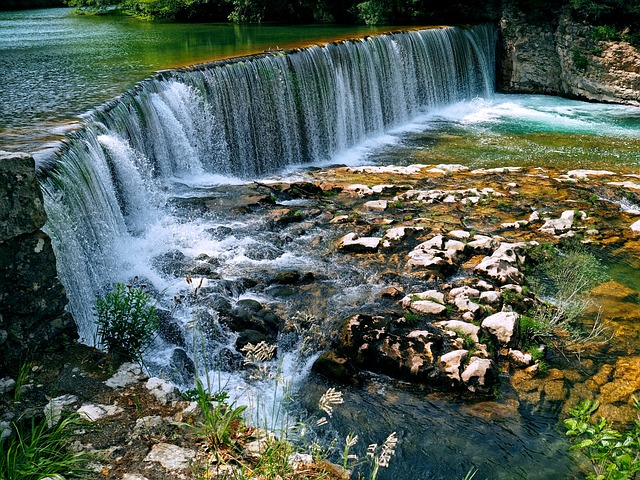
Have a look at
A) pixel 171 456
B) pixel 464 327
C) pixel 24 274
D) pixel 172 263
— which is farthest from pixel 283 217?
pixel 171 456

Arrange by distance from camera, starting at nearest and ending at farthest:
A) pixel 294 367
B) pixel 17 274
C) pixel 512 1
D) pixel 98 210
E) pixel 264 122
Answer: pixel 17 274, pixel 294 367, pixel 98 210, pixel 264 122, pixel 512 1

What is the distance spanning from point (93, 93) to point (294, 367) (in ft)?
23.1

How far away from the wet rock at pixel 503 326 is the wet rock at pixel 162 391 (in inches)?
144

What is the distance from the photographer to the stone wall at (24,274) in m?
3.94

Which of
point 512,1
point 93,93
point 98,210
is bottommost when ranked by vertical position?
point 98,210

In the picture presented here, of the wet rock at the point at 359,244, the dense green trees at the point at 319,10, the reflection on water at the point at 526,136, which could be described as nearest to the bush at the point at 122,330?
the wet rock at the point at 359,244

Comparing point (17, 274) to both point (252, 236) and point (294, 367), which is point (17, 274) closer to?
point (294, 367)

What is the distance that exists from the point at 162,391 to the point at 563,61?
60.2ft

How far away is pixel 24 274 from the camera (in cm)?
409

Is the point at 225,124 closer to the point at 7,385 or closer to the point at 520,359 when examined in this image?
the point at 520,359

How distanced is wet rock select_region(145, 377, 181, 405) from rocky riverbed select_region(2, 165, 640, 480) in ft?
0.04

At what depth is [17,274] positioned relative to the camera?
4047mm

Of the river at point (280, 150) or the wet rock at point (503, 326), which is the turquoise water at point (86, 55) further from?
the wet rock at point (503, 326)

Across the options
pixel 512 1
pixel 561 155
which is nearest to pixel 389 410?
pixel 561 155
